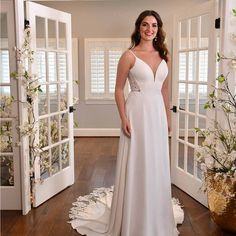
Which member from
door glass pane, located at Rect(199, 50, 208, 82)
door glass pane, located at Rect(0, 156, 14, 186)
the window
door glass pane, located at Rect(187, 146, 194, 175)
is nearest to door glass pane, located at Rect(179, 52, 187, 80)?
door glass pane, located at Rect(199, 50, 208, 82)

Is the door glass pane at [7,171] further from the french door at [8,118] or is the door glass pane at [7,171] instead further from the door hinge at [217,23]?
the door hinge at [217,23]

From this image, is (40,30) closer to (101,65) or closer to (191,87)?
(191,87)

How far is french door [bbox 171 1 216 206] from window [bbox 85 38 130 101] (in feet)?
9.12

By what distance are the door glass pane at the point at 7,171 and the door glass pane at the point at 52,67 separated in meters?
0.93

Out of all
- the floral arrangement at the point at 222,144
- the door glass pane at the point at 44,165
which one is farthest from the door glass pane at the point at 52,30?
the floral arrangement at the point at 222,144

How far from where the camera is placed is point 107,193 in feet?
12.0

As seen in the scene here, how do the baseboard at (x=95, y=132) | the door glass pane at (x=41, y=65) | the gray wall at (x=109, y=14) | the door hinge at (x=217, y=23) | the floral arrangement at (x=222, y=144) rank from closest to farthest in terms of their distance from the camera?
the floral arrangement at (x=222, y=144)
the door hinge at (x=217, y=23)
the door glass pane at (x=41, y=65)
the gray wall at (x=109, y=14)
the baseboard at (x=95, y=132)

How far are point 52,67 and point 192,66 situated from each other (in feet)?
4.79

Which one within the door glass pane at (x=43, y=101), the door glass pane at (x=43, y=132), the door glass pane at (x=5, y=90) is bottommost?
the door glass pane at (x=43, y=132)

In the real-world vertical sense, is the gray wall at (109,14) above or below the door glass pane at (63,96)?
above

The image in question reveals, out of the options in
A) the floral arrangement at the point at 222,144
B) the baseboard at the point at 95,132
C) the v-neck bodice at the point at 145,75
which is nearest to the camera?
the v-neck bodice at the point at 145,75

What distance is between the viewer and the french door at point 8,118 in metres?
3.02

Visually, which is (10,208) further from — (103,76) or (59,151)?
(103,76)

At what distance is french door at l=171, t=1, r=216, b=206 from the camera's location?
3271mm
